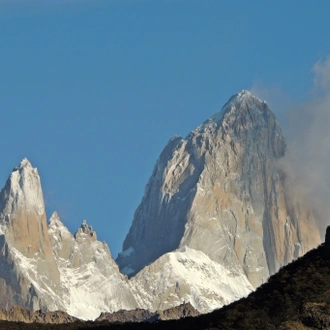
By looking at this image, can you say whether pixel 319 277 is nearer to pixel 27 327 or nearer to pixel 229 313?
pixel 229 313

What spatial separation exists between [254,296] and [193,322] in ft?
12.1

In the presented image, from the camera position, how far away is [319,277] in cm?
8912

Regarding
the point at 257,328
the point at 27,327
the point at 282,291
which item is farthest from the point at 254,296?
the point at 27,327

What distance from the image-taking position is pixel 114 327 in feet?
314

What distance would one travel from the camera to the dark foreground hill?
272 feet

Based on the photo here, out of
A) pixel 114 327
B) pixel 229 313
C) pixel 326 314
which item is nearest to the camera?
pixel 326 314

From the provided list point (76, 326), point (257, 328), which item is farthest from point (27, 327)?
point (257, 328)

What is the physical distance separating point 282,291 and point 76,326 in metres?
14.6

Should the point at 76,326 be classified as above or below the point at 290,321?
above

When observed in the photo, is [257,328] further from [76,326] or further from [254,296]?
[76,326]

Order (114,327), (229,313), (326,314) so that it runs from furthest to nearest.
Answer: (114,327) → (229,313) → (326,314)

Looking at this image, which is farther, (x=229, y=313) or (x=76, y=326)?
(x=76, y=326)

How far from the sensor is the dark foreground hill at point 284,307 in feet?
272

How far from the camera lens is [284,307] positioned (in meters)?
86.4
